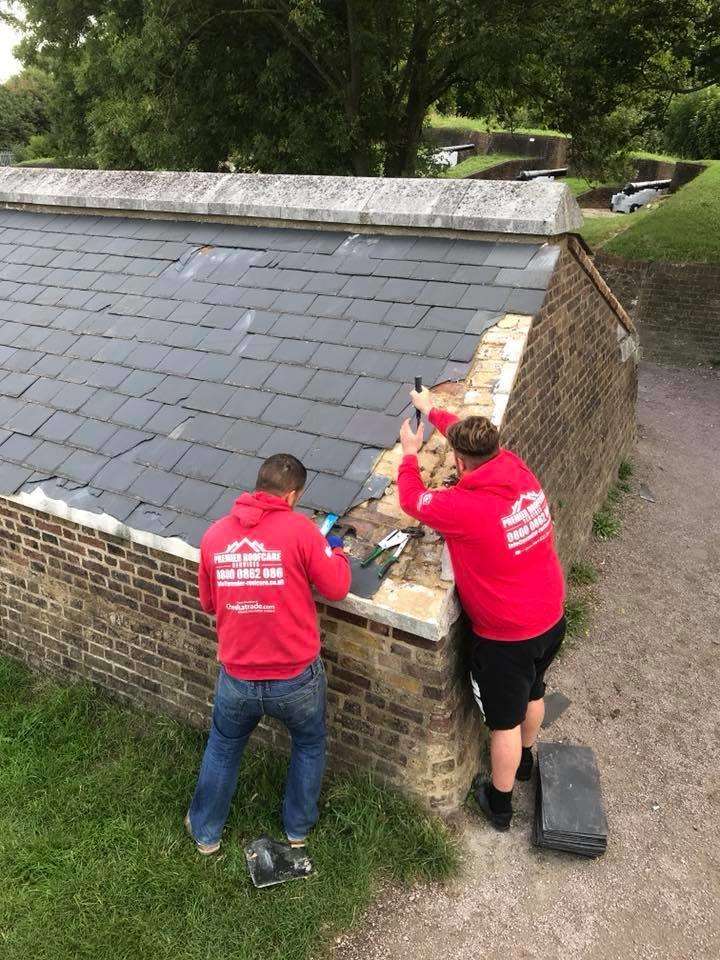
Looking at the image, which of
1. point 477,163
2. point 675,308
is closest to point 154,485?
point 675,308

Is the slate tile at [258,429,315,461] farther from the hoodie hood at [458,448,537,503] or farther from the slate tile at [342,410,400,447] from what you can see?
the hoodie hood at [458,448,537,503]

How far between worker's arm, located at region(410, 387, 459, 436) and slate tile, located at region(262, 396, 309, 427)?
2.15 ft

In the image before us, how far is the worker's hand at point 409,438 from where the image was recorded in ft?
11.1

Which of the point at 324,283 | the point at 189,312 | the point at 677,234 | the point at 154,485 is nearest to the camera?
the point at 154,485

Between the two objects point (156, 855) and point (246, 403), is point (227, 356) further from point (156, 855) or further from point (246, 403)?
point (156, 855)

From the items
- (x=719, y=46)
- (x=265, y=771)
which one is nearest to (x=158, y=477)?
(x=265, y=771)

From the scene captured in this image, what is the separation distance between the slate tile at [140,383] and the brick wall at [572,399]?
7.13 feet

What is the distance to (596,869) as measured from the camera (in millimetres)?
3574

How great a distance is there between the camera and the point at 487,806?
377 cm

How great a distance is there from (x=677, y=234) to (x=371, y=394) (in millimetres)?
12832

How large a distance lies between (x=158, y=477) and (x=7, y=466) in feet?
3.60

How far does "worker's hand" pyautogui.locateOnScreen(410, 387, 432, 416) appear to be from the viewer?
359 cm

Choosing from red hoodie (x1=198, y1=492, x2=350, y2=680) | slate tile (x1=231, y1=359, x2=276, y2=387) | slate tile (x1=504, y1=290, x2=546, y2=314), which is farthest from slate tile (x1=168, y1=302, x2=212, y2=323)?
red hoodie (x1=198, y1=492, x2=350, y2=680)

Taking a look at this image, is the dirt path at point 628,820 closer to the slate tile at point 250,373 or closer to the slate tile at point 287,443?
the slate tile at point 287,443
